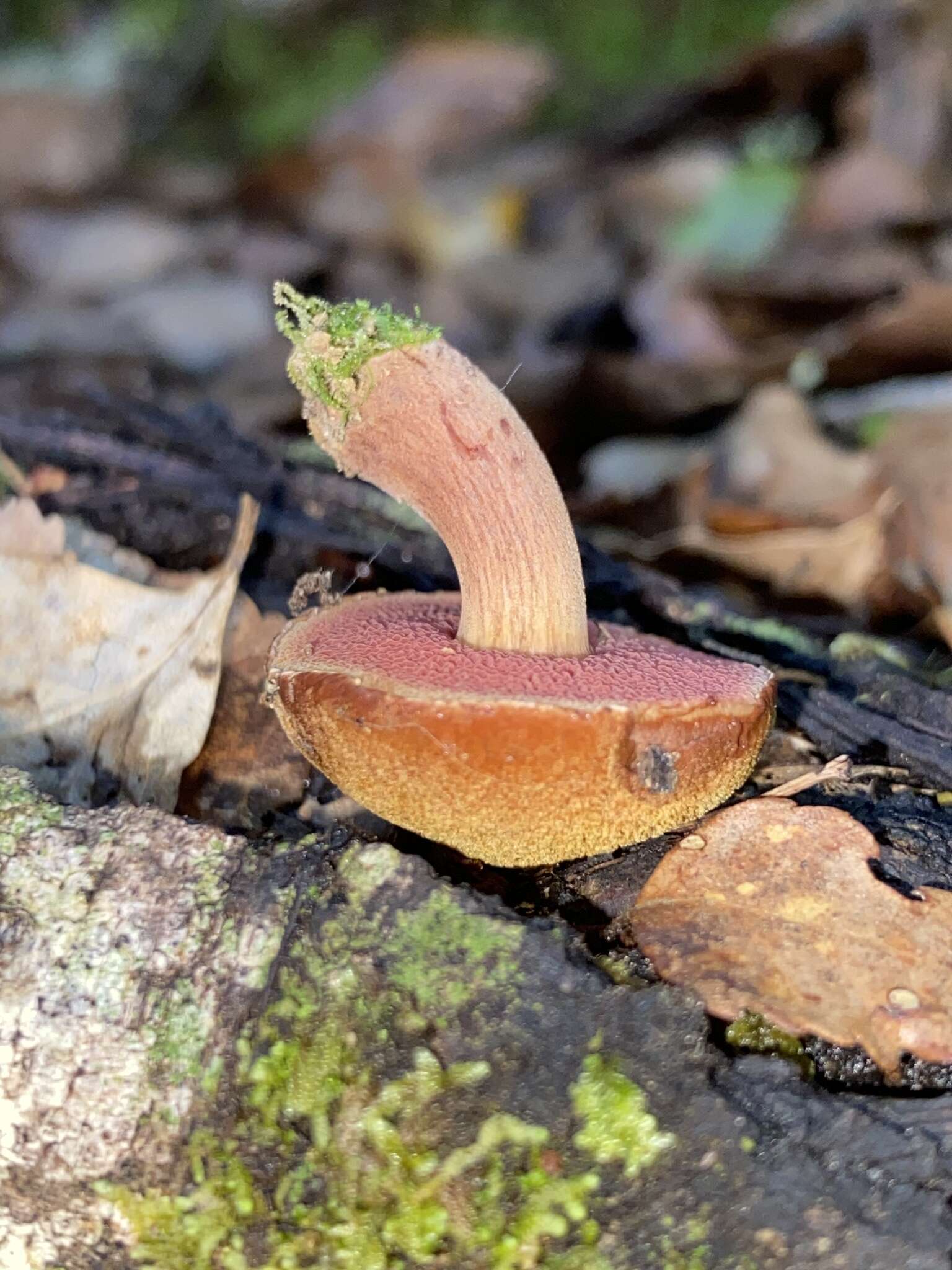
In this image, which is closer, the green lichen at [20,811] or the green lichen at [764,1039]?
the green lichen at [764,1039]

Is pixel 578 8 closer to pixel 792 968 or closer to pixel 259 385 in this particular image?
pixel 259 385

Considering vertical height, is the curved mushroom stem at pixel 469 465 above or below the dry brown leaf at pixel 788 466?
above

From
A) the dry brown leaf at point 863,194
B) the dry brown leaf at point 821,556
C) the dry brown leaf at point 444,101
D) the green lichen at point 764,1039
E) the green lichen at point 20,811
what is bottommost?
the dry brown leaf at point 821,556

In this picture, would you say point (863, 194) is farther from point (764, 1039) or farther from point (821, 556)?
point (764, 1039)

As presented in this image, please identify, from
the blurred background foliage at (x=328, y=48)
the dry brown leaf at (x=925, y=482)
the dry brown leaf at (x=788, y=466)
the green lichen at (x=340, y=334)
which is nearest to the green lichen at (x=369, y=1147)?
the green lichen at (x=340, y=334)

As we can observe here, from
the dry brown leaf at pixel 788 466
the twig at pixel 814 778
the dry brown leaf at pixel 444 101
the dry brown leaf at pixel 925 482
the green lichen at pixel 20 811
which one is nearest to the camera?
the green lichen at pixel 20 811

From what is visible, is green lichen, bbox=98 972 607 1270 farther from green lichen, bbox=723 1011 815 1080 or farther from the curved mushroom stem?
the curved mushroom stem

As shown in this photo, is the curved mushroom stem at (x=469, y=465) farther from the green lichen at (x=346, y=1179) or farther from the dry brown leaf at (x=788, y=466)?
the dry brown leaf at (x=788, y=466)
